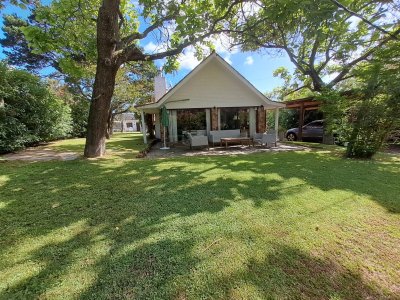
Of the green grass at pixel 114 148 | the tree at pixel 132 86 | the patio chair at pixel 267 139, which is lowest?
the green grass at pixel 114 148

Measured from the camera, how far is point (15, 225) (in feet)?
11.0

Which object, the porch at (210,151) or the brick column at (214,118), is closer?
the porch at (210,151)

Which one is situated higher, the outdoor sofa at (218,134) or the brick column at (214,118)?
the brick column at (214,118)

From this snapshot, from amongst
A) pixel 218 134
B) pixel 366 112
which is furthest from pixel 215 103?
pixel 366 112

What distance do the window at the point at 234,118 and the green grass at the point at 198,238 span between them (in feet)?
30.7

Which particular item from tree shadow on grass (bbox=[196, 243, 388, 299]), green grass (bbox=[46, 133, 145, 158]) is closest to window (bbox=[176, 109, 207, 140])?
green grass (bbox=[46, 133, 145, 158])

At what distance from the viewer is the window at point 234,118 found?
48.0 feet

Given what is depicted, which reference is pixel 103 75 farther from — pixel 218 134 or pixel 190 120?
pixel 218 134

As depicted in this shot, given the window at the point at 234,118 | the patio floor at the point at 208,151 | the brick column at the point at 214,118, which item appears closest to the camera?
the patio floor at the point at 208,151

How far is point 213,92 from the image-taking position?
14039 mm

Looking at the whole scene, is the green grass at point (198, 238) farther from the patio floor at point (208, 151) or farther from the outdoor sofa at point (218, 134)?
the outdoor sofa at point (218, 134)

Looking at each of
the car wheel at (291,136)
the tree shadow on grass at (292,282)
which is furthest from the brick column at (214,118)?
the tree shadow on grass at (292,282)

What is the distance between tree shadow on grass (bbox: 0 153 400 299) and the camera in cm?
226

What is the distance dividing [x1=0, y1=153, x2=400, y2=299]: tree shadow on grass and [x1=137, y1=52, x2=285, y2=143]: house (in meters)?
6.75
